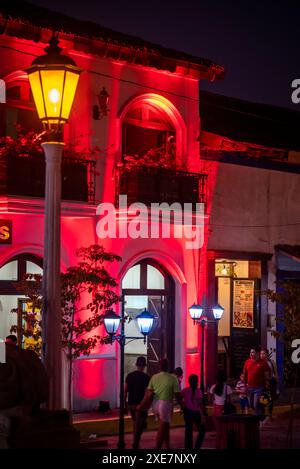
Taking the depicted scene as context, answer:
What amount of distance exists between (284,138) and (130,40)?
8.72 meters

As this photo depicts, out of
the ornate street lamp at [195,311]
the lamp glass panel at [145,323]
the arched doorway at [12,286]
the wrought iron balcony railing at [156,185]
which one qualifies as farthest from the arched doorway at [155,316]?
the lamp glass panel at [145,323]

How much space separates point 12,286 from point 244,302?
8623mm

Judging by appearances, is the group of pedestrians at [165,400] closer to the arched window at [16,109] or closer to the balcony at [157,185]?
the balcony at [157,185]

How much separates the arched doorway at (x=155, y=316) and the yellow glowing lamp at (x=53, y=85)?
43.7ft

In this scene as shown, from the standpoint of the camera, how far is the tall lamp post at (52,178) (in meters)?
9.84

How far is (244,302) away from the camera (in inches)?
1041

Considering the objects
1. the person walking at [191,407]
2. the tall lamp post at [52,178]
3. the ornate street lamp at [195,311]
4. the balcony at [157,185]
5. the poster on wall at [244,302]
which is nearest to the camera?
the tall lamp post at [52,178]

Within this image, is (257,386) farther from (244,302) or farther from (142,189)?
(244,302)

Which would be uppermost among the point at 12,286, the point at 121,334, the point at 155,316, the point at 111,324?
the point at 12,286

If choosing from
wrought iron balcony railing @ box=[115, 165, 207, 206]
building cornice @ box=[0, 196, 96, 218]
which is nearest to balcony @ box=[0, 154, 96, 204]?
building cornice @ box=[0, 196, 96, 218]

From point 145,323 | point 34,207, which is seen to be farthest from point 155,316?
point 145,323

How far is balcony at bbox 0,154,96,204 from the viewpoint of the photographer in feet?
62.8

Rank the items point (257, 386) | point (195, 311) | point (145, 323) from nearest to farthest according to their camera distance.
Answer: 1. point (145, 323)
2. point (257, 386)
3. point (195, 311)

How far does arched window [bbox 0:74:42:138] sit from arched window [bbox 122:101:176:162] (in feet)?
9.07
